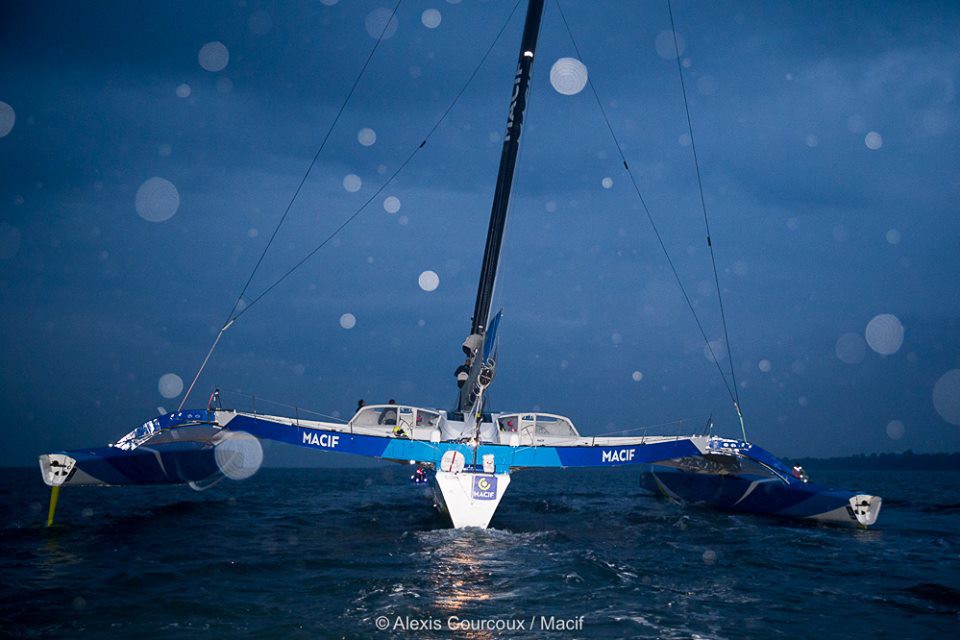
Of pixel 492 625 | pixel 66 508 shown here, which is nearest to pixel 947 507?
pixel 492 625

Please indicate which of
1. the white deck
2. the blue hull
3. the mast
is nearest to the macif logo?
the white deck

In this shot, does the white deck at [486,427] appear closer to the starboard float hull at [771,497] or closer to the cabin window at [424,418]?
the cabin window at [424,418]

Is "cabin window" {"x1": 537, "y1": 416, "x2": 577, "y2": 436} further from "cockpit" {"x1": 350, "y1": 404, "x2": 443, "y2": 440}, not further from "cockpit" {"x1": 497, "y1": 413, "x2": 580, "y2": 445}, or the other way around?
"cockpit" {"x1": 350, "y1": 404, "x2": 443, "y2": 440}

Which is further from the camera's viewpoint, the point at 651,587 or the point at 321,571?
the point at 321,571

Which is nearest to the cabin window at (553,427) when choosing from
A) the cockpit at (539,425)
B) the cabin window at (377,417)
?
the cockpit at (539,425)

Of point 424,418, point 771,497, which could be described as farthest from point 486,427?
point 771,497

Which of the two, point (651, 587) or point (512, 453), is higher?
point (512, 453)

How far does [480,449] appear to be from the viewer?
1059 cm

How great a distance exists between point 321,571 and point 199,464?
34.8ft

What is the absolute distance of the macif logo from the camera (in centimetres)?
1012

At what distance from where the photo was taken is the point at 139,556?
855 cm

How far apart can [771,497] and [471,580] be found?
33.1 ft

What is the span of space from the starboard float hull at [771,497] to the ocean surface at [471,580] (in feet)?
1.58

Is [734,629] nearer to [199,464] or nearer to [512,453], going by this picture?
[512,453]
